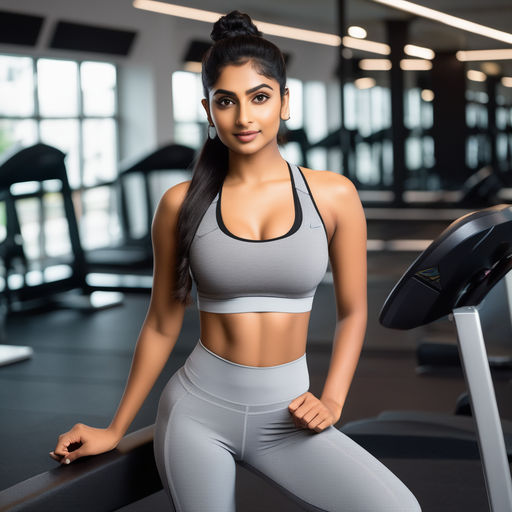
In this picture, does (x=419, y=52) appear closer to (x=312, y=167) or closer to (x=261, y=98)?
(x=312, y=167)

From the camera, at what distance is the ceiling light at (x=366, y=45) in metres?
6.37

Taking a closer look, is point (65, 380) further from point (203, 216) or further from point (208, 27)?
point (208, 27)

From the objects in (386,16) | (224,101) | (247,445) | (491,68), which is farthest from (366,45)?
(247,445)

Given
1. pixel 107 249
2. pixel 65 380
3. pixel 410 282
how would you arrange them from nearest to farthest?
pixel 410 282, pixel 65 380, pixel 107 249

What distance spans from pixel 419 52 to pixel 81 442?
5.26m

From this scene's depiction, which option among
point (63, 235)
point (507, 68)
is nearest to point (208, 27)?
point (63, 235)

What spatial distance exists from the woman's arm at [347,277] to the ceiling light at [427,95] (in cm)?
488

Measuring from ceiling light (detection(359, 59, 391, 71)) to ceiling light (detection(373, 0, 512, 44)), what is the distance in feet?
1.40

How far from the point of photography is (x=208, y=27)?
32.1 feet

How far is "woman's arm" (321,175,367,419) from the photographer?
1.47 m

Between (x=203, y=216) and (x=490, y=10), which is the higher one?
(x=490, y=10)

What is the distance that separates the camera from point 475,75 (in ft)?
19.0

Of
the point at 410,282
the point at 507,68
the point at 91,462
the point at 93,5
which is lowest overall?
the point at 91,462

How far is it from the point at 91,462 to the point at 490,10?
5135 millimetres
